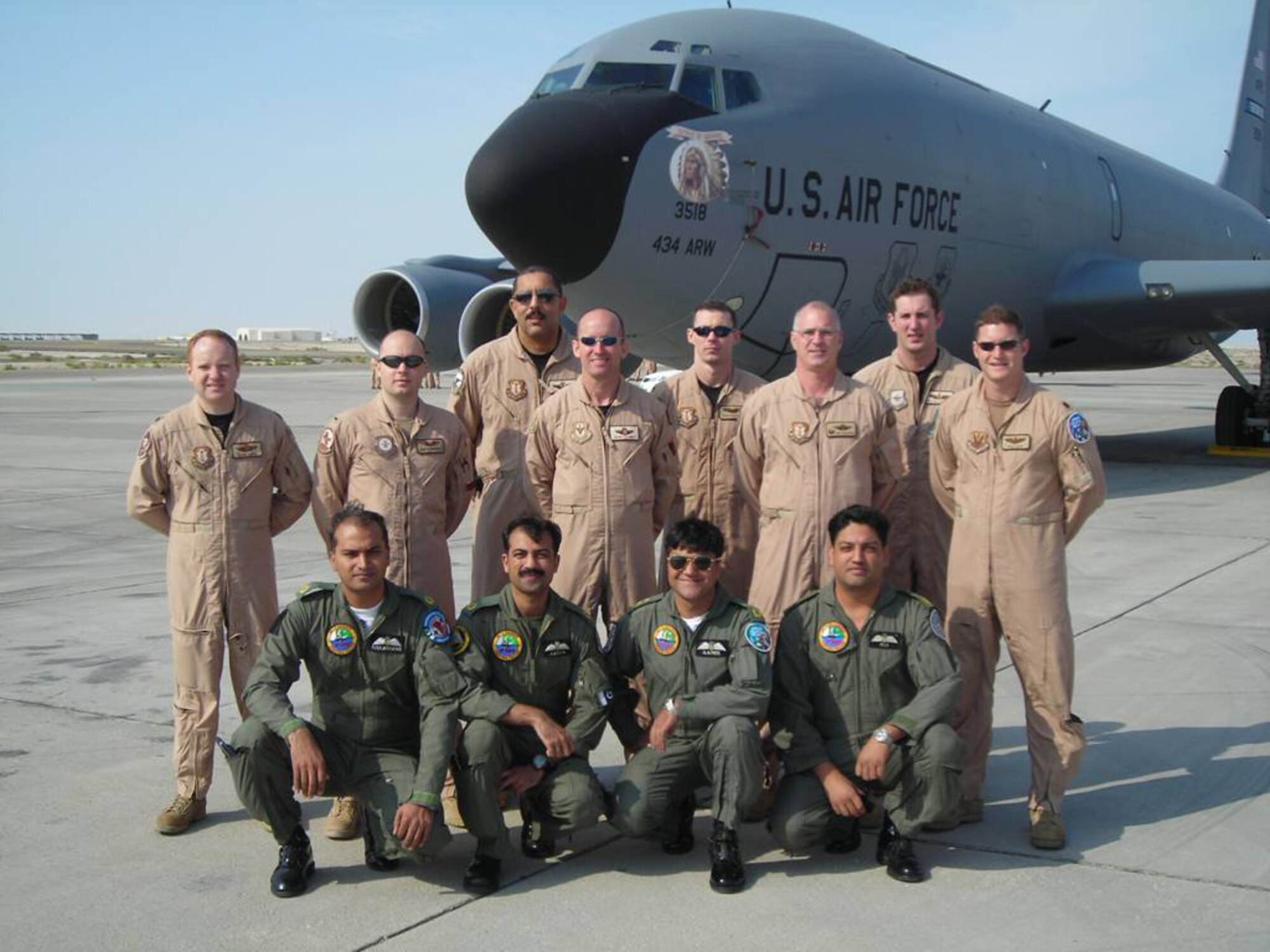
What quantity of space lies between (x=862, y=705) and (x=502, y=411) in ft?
6.59

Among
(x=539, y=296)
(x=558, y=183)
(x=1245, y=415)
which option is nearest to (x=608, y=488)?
(x=539, y=296)

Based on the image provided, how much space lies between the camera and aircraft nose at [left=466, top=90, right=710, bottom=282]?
9227mm

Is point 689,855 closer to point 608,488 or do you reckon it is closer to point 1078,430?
point 608,488

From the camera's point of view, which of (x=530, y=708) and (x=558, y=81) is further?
(x=558, y=81)

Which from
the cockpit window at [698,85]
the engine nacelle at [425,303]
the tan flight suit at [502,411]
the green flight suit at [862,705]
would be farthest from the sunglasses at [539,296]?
the engine nacelle at [425,303]

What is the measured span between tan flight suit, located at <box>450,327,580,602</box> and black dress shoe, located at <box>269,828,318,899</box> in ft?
5.26

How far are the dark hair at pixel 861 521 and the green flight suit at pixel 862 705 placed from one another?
21cm

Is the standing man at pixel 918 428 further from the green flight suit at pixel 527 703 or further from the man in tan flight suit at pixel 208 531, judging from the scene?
the man in tan flight suit at pixel 208 531

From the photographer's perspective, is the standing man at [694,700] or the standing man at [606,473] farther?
the standing man at [606,473]

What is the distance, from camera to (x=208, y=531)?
459 centimetres

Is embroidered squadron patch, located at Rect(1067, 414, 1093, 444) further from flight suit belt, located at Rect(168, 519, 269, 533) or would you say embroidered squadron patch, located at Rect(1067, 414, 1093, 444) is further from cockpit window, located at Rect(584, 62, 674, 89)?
cockpit window, located at Rect(584, 62, 674, 89)

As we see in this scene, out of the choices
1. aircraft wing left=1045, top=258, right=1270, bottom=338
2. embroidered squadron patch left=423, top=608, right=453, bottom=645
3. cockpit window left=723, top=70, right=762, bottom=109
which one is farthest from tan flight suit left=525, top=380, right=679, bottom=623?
aircraft wing left=1045, top=258, right=1270, bottom=338

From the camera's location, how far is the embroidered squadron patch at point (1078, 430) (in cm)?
446

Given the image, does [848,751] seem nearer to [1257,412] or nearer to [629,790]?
[629,790]
